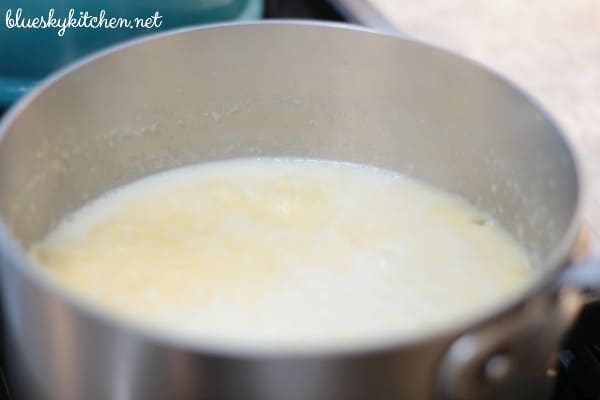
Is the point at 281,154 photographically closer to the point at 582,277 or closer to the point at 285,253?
the point at 285,253

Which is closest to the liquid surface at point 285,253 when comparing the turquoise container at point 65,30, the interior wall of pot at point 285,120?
the interior wall of pot at point 285,120

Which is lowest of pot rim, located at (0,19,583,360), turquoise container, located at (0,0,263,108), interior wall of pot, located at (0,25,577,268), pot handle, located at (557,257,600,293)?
pot rim, located at (0,19,583,360)

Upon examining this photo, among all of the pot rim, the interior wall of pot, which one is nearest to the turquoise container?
the interior wall of pot

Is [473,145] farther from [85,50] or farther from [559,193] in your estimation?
[85,50]

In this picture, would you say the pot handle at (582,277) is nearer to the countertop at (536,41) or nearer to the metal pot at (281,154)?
the metal pot at (281,154)

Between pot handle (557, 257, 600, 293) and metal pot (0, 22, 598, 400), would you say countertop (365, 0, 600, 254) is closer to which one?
metal pot (0, 22, 598, 400)

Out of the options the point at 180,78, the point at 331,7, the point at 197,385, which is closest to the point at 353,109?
the point at 180,78
